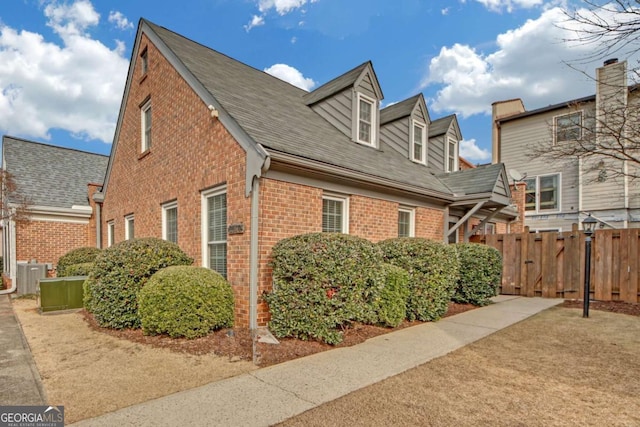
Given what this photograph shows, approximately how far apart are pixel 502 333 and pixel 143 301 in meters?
6.07

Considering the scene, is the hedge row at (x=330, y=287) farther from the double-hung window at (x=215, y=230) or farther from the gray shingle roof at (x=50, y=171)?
the gray shingle roof at (x=50, y=171)

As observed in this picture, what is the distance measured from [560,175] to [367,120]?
12507 millimetres

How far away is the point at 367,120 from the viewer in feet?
34.1

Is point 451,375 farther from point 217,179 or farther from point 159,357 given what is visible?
point 217,179

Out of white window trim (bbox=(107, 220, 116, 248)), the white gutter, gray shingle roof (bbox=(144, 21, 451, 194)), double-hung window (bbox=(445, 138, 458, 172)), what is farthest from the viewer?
double-hung window (bbox=(445, 138, 458, 172))

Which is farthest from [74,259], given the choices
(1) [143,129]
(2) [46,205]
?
(1) [143,129]

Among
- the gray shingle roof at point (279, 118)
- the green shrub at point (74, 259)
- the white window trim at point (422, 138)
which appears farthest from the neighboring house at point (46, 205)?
the white window trim at point (422, 138)

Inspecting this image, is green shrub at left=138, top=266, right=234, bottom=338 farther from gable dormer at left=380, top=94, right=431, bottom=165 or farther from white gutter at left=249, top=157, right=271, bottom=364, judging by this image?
gable dormer at left=380, top=94, right=431, bottom=165

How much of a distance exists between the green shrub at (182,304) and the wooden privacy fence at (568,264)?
9052mm

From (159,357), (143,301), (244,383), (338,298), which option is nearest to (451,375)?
(338,298)

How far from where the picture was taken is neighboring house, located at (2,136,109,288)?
41.8 ft

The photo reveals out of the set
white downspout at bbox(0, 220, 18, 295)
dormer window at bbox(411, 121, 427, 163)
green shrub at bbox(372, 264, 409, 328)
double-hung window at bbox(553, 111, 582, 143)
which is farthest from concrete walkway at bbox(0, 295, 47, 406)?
dormer window at bbox(411, 121, 427, 163)

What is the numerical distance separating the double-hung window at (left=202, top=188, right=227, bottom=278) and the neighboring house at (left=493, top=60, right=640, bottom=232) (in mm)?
13528

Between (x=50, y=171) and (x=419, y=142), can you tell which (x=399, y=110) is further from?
(x=50, y=171)
